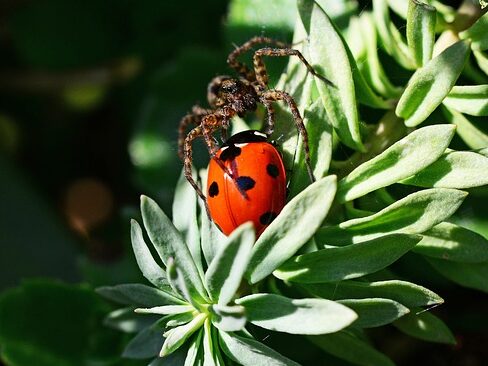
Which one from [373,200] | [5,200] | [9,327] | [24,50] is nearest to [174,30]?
[24,50]

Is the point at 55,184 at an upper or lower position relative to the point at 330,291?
upper

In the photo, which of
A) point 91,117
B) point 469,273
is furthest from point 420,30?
point 91,117

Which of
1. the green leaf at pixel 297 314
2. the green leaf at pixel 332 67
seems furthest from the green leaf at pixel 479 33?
the green leaf at pixel 297 314

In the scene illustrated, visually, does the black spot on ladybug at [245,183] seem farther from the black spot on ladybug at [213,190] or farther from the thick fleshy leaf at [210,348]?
the thick fleshy leaf at [210,348]

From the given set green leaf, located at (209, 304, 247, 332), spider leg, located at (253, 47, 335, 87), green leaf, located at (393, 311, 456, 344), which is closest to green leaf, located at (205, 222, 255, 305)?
green leaf, located at (209, 304, 247, 332)

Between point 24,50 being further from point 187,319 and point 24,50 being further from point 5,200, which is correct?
point 187,319

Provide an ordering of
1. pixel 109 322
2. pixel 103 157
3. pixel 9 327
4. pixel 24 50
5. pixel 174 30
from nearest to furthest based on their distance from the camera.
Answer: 1. pixel 109 322
2. pixel 9 327
3. pixel 174 30
4. pixel 24 50
5. pixel 103 157
